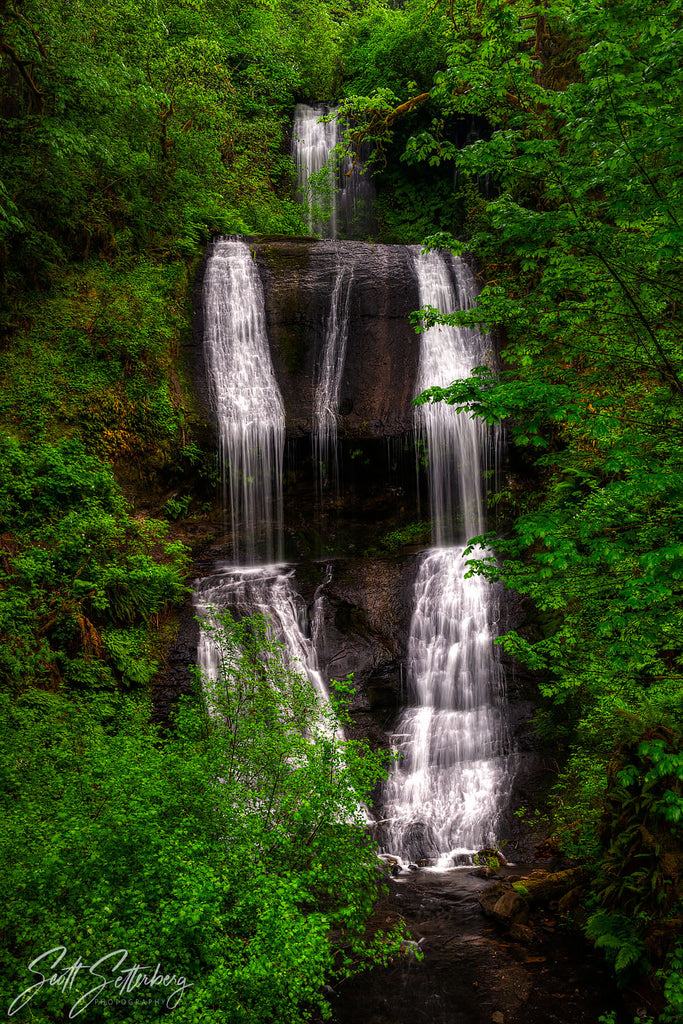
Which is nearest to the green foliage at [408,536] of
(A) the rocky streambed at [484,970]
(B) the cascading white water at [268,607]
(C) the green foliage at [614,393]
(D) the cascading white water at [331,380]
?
(D) the cascading white water at [331,380]

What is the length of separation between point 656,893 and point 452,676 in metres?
5.28

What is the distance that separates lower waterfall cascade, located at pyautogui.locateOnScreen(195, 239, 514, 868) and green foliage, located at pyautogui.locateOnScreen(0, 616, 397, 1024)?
3.17 metres

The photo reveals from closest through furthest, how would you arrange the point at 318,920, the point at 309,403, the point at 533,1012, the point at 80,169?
1. the point at 318,920
2. the point at 533,1012
3. the point at 80,169
4. the point at 309,403

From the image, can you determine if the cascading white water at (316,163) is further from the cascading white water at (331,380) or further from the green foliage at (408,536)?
the green foliage at (408,536)

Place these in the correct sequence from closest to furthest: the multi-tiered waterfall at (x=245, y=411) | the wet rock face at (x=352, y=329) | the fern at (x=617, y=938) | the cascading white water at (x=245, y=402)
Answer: the fern at (x=617, y=938)
the multi-tiered waterfall at (x=245, y=411)
the cascading white water at (x=245, y=402)
the wet rock face at (x=352, y=329)

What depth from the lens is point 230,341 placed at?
49.4 ft

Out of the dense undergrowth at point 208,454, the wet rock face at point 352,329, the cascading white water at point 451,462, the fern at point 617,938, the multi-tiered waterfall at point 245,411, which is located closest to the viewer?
the dense undergrowth at point 208,454

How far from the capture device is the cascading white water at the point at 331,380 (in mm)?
14711

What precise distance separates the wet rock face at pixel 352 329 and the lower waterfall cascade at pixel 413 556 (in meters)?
0.12

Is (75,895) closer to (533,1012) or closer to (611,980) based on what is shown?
(533,1012)

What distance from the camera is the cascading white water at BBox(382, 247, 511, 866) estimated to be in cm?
895

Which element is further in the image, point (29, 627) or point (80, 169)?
point (80, 169)

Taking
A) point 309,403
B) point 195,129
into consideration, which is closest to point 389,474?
point 309,403

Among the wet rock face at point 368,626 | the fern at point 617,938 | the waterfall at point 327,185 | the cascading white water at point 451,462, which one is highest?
the waterfall at point 327,185
